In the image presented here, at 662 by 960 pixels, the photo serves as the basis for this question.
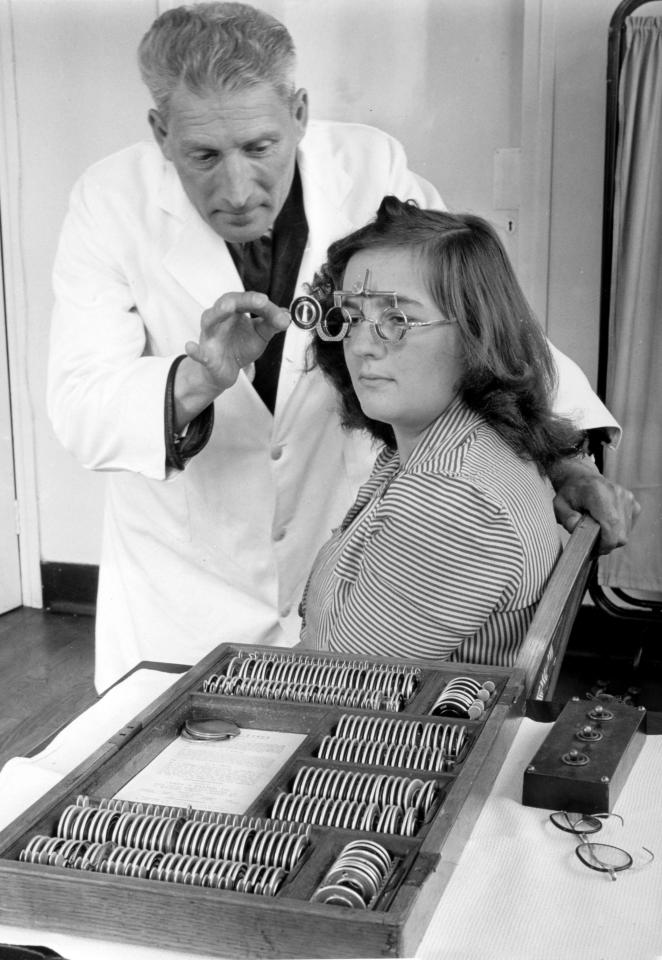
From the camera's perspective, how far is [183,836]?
92 centimetres

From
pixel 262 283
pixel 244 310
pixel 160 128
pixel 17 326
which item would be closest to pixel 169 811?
pixel 244 310

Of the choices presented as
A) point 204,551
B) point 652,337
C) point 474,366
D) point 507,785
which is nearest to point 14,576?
point 204,551

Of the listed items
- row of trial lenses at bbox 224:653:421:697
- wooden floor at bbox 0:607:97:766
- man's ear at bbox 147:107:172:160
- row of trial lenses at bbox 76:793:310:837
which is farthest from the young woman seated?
wooden floor at bbox 0:607:97:766

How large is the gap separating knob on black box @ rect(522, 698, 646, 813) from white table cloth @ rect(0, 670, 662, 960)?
0.02 meters

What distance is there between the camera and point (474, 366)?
5.24 feet

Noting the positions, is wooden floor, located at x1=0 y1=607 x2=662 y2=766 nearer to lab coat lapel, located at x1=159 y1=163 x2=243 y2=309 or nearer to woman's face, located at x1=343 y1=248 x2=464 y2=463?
lab coat lapel, located at x1=159 y1=163 x2=243 y2=309

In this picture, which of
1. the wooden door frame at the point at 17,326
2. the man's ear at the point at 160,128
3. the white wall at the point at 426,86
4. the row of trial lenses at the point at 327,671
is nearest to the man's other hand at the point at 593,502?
the row of trial lenses at the point at 327,671

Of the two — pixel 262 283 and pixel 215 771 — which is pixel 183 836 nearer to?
pixel 215 771

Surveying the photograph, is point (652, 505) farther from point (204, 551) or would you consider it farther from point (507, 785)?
point (507, 785)

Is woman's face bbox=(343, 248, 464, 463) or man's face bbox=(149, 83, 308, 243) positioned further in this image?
man's face bbox=(149, 83, 308, 243)

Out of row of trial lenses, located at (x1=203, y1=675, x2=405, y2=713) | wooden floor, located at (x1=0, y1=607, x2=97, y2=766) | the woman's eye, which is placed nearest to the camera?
row of trial lenses, located at (x1=203, y1=675, x2=405, y2=713)

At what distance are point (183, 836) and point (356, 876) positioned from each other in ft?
0.55

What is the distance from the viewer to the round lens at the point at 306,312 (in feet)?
5.55

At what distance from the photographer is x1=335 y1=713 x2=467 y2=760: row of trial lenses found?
3.54 ft
